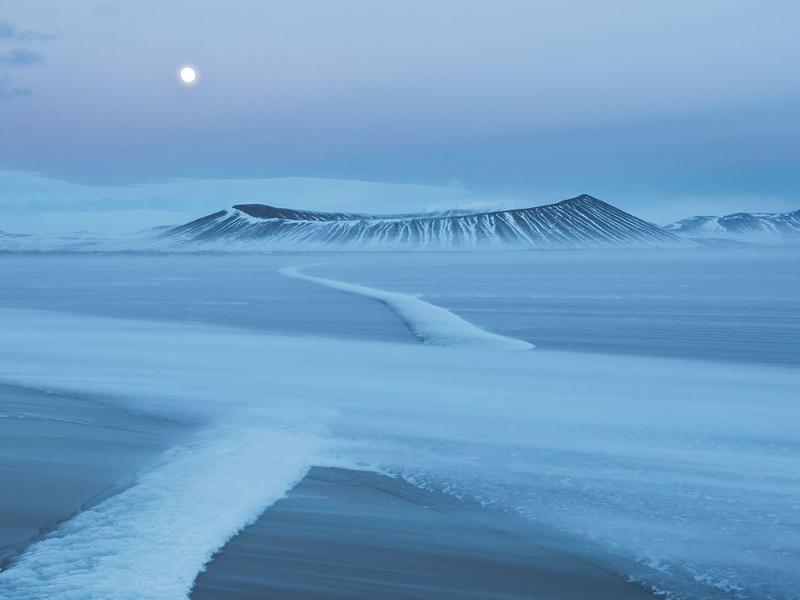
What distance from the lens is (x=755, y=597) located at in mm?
3791

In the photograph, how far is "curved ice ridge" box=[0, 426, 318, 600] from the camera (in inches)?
148

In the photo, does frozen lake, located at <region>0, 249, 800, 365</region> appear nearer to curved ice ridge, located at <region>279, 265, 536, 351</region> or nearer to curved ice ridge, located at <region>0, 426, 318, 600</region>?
curved ice ridge, located at <region>279, 265, 536, 351</region>

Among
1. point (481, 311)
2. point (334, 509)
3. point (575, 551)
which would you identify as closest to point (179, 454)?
point (334, 509)

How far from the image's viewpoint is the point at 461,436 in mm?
6754

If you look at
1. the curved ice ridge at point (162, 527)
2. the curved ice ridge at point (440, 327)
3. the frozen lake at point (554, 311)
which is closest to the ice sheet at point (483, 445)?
the curved ice ridge at point (162, 527)

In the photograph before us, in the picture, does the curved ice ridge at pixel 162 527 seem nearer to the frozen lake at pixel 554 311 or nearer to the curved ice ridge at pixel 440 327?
the curved ice ridge at pixel 440 327

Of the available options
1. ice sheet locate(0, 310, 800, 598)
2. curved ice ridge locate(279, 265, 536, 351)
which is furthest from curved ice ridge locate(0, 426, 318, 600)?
curved ice ridge locate(279, 265, 536, 351)

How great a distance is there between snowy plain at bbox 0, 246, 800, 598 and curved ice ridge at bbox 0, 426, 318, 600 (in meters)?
0.01

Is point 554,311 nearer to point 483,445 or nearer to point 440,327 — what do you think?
point 440,327

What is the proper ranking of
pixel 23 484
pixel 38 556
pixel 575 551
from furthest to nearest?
pixel 23 484 < pixel 575 551 < pixel 38 556

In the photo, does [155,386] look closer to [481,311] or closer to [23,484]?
[23,484]

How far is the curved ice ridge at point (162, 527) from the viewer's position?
376 centimetres

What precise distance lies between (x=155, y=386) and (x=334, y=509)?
186 inches

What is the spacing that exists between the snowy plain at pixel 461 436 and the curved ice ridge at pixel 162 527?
15 millimetres
